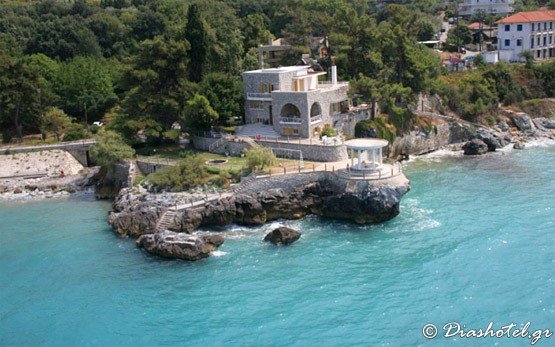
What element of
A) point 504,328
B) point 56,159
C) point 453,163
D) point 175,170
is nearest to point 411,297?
point 504,328

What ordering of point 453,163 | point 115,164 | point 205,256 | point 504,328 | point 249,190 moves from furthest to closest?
1. point 453,163
2. point 115,164
3. point 249,190
4. point 205,256
5. point 504,328

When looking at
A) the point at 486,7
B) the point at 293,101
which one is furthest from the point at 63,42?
the point at 486,7

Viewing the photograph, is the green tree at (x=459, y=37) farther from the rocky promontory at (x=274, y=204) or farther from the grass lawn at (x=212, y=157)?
the rocky promontory at (x=274, y=204)

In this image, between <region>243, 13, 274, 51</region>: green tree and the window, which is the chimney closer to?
the window

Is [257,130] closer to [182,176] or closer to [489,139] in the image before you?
[182,176]

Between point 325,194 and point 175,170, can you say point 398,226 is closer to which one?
point 325,194

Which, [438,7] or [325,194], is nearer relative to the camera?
[325,194]
